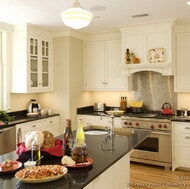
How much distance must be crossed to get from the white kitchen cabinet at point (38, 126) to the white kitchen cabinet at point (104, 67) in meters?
1.07

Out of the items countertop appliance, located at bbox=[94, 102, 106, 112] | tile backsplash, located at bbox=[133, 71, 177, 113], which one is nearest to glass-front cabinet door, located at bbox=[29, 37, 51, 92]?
countertop appliance, located at bbox=[94, 102, 106, 112]

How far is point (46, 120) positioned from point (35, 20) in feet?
6.03


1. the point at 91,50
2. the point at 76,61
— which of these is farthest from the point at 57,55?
the point at 91,50

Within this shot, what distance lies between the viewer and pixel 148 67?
4.39 m

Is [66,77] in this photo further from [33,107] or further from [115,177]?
[115,177]

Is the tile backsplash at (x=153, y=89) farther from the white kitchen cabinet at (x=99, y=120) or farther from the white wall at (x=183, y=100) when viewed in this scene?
the white kitchen cabinet at (x=99, y=120)

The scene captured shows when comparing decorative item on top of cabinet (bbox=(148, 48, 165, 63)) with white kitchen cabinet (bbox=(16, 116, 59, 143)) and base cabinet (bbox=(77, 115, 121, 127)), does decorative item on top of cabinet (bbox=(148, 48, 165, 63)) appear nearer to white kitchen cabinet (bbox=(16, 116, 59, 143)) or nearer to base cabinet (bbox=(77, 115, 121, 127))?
base cabinet (bbox=(77, 115, 121, 127))

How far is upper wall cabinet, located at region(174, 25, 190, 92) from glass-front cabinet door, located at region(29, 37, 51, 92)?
2.51 meters

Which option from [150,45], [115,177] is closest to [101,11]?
[150,45]

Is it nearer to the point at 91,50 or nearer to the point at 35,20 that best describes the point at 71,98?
the point at 91,50

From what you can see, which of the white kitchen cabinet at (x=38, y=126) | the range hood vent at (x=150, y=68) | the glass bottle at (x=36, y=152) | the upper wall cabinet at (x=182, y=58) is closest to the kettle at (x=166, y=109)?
the upper wall cabinet at (x=182, y=58)

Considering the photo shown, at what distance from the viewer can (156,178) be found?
380 centimetres

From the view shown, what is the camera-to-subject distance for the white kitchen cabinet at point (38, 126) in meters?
3.94

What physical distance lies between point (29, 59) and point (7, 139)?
1507 mm
